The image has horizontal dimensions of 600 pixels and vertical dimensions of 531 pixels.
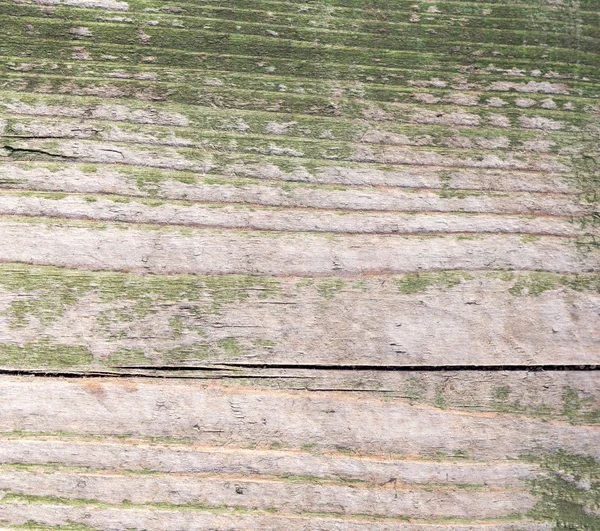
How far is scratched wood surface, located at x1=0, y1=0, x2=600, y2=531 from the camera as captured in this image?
57.7 inches

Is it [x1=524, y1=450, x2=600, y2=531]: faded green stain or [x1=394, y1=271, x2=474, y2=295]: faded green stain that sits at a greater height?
[x1=394, y1=271, x2=474, y2=295]: faded green stain

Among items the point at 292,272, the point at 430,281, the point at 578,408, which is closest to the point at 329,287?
the point at 292,272

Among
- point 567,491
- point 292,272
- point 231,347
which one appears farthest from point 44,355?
point 567,491

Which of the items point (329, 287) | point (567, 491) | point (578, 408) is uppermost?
point (329, 287)

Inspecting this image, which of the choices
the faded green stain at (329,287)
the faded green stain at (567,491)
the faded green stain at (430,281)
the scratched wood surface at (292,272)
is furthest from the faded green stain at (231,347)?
the faded green stain at (567,491)

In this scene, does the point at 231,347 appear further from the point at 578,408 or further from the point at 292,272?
the point at 578,408

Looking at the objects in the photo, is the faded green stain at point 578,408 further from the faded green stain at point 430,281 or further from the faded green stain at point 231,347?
the faded green stain at point 231,347

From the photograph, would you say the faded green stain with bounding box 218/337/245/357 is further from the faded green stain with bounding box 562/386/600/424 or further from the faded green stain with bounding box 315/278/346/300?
the faded green stain with bounding box 562/386/600/424

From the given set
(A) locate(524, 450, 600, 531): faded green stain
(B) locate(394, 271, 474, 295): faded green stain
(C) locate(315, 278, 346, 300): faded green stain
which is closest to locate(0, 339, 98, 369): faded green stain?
(C) locate(315, 278, 346, 300): faded green stain

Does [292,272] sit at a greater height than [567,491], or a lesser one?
greater

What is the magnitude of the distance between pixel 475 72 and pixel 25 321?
4.15ft

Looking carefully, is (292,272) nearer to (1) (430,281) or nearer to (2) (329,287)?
(2) (329,287)

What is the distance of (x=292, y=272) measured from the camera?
1.56m

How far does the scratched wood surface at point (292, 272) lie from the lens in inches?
57.7
